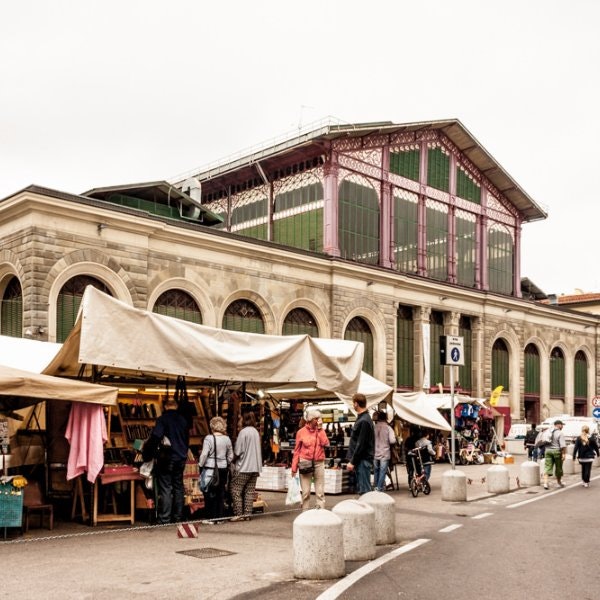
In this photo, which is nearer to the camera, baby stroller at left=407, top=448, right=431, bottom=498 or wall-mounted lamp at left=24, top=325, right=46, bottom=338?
baby stroller at left=407, top=448, right=431, bottom=498

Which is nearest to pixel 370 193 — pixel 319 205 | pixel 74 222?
pixel 319 205

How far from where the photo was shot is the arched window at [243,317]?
102 feet

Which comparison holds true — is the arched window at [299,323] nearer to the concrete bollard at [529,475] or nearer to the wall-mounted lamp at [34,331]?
the wall-mounted lamp at [34,331]

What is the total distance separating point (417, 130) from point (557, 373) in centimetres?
1976

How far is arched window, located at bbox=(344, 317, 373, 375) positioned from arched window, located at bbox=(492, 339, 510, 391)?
427 inches

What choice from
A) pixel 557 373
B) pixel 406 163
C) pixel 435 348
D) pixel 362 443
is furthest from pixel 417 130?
pixel 362 443

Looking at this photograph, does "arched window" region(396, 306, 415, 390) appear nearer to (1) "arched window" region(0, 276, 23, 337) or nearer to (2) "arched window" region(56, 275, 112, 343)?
(2) "arched window" region(56, 275, 112, 343)

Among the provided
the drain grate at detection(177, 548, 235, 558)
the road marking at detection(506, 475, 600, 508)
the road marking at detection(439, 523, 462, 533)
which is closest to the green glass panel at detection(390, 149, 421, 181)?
the road marking at detection(506, 475, 600, 508)

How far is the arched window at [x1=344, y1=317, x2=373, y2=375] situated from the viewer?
1423 inches

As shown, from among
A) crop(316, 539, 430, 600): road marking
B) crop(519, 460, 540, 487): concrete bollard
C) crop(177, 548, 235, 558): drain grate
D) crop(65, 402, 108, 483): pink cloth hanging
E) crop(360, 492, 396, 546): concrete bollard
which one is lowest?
crop(519, 460, 540, 487): concrete bollard

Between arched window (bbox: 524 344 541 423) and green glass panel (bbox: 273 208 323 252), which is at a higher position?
green glass panel (bbox: 273 208 323 252)

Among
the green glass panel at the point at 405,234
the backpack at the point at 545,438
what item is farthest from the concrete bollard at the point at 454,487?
the green glass panel at the point at 405,234

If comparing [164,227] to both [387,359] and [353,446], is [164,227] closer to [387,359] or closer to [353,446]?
[387,359]

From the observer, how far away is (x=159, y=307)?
28.6 metres
